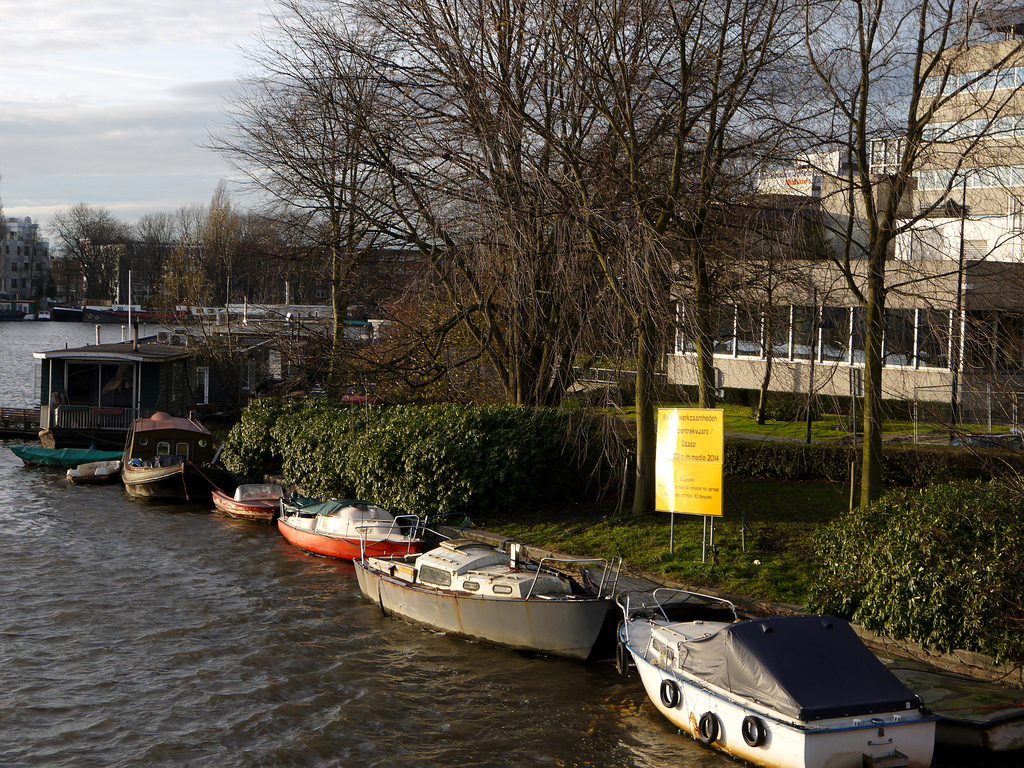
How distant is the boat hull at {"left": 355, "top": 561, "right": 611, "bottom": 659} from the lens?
1306 cm

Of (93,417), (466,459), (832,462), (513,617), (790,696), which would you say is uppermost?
(832,462)

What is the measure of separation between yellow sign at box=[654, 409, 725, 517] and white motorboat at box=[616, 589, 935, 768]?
4.04m

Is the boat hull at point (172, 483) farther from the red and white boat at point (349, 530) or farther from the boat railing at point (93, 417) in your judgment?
the boat railing at point (93, 417)

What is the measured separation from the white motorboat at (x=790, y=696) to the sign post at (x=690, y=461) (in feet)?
13.2

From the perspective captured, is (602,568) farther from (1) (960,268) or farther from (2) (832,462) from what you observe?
(1) (960,268)

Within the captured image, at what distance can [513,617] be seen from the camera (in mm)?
13492

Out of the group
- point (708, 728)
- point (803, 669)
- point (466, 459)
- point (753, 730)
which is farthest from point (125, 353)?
point (803, 669)

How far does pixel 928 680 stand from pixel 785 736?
2.53m

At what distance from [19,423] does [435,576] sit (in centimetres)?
3090

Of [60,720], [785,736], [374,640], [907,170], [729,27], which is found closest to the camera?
[785,736]

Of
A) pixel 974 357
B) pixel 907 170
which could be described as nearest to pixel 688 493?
pixel 974 357

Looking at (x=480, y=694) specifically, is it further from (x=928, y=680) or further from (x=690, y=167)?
(x=690, y=167)

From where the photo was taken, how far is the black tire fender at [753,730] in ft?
31.4

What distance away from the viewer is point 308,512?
20.7 m
